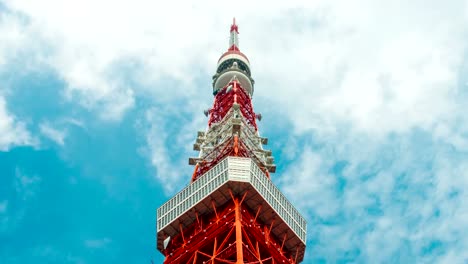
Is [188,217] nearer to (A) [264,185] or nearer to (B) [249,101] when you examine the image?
(A) [264,185]

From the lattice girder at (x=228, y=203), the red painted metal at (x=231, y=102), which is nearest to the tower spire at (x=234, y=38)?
the red painted metal at (x=231, y=102)

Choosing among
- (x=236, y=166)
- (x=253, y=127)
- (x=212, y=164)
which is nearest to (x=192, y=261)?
(x=236, y=166)

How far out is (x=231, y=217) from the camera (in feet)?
233

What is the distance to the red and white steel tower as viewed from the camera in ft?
229

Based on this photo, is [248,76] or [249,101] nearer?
[249,101]

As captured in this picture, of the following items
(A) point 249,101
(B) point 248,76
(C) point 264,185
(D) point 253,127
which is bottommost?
(C) point 264,185

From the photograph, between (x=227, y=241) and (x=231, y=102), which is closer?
(x=227, y=241)

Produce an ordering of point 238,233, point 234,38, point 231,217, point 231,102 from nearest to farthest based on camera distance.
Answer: point 238,233 < point 231,217 < point 231,102 < point 234,38

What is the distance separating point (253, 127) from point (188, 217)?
75.4ft

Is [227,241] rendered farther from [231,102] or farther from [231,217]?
[231,102]

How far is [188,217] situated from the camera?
247ft

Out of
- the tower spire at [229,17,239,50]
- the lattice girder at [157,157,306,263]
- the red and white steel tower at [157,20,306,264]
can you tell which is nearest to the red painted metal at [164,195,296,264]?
the red and white steel tower at [157,20,306,264]

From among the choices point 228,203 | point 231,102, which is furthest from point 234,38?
point 228,203

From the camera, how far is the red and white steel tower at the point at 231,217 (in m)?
69.9
